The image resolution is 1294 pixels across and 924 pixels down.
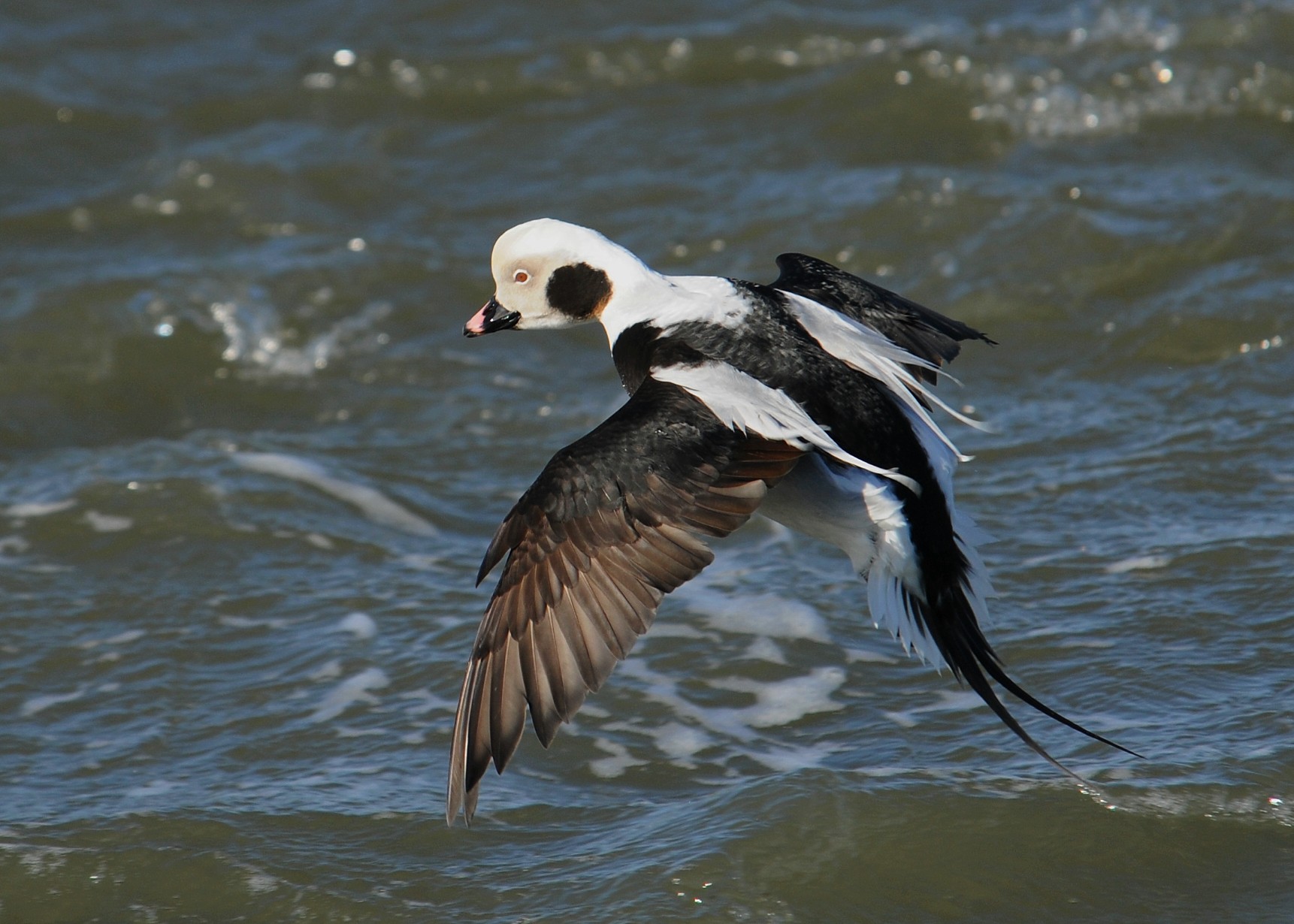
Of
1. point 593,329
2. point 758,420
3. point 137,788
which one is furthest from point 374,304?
point 758,420

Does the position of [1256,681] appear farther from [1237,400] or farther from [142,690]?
[142,690]

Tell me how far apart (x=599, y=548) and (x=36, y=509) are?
294 cm

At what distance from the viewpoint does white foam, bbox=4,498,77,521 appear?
5457mm

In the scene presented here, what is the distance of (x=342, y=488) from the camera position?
222 inches

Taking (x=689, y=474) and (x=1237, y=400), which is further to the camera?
(x=1237, y=400)

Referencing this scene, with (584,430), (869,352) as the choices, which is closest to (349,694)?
(869,352)

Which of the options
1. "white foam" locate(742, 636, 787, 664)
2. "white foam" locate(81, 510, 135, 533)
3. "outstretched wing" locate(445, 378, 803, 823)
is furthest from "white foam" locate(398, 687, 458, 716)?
"white foam" locate(81, 510, 135, 533)

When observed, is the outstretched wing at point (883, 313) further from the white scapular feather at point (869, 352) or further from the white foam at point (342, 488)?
the white foam at point (342, 488)

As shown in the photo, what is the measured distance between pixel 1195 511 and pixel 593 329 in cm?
289

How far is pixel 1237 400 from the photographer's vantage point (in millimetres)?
5668

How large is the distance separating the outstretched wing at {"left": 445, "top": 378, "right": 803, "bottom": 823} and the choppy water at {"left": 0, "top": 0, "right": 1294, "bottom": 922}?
55 cm

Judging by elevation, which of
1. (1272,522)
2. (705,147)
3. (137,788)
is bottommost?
(137,788)

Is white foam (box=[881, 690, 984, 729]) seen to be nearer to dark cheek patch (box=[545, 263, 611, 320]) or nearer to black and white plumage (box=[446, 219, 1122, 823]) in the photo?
black and white plumage (box=[446, 219, 1122, 823])

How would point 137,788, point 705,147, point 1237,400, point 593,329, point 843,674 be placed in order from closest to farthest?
point 137,788
point 843,674
point 1237,400
point 593,329
point 705,147
